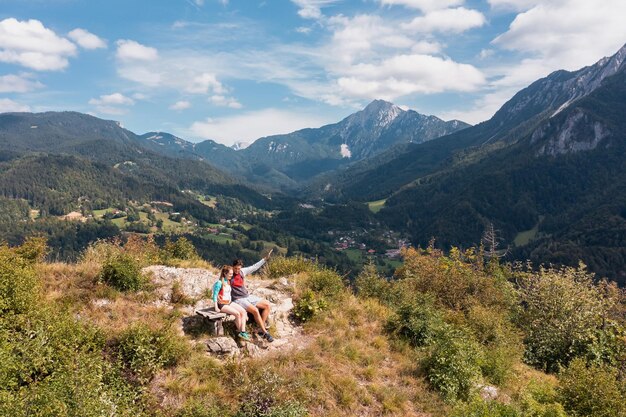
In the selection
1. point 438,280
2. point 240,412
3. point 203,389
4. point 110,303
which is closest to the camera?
point 240,412

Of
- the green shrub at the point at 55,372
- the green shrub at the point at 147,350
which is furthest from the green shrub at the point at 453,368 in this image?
the green shrub at the point at 55,372

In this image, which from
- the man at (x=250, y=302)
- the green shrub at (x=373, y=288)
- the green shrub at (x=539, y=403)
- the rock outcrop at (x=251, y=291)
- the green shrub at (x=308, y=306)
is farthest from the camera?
the green shrub at (x=373, y=288)

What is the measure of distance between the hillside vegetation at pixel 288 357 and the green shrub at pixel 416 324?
4cm

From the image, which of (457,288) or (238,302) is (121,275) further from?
(457,288)

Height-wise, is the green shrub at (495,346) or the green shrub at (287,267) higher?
the green shrub at (287,267)

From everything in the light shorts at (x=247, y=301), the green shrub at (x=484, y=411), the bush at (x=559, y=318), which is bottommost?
the bush at (x=559, y=318)

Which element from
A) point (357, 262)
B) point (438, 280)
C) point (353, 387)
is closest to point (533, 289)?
point (438, 280)

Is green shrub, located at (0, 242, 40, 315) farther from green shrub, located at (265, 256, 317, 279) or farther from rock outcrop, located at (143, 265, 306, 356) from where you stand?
green shrub, located at (265, 256, 317, 279)

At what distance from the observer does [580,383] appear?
903cm

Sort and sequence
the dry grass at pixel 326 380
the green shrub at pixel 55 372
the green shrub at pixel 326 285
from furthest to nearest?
the green shrub at pixel 326 285 → the dry grass at pixel 326 380 → the green shrub at pixel 55 372

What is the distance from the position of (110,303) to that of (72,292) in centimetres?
126

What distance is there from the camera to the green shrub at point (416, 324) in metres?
12.3

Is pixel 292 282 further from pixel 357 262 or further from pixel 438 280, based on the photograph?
pixel 357 262

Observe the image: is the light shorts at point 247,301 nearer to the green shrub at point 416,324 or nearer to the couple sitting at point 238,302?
the couple sitting at point 238,302
